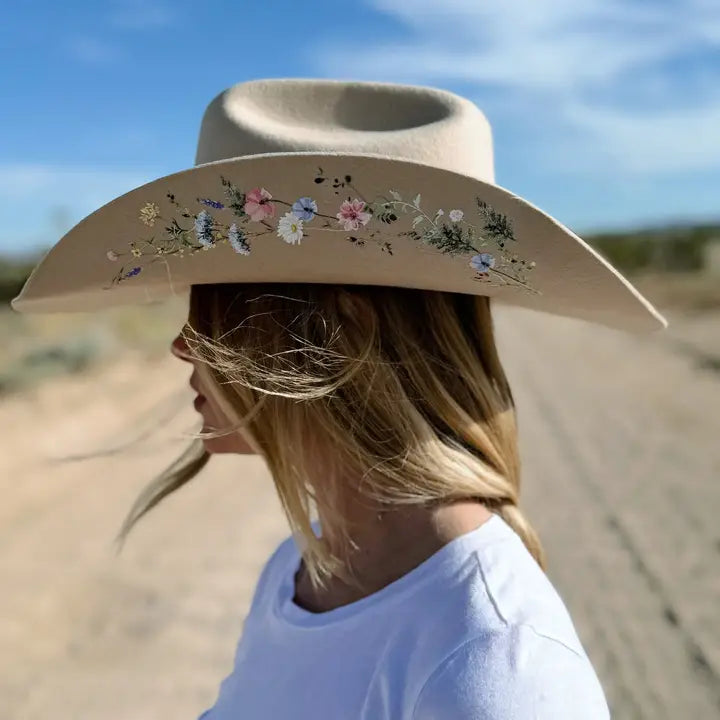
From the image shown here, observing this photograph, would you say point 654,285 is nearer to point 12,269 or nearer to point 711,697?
point 12,269

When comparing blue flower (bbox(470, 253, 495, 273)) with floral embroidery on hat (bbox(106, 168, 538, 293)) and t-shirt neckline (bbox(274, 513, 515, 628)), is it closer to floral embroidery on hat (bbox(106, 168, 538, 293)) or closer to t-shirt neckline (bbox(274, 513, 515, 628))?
floral embroidery on hat (bbox(106, 168, 538, 293))

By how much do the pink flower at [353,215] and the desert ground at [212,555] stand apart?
1.70 ft

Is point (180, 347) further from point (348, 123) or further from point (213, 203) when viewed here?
point (348, 123)

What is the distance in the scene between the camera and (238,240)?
1119 mm

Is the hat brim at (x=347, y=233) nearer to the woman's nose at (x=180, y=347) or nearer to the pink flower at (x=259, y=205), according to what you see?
the pink flower at (x=259, y=205)

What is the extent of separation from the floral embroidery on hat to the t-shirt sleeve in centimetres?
49

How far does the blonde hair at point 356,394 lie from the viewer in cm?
114

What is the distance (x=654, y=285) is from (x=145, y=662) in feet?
96.3

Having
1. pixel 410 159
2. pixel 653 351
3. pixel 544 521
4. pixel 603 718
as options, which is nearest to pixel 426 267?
pixel 410 159

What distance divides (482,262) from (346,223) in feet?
0.65

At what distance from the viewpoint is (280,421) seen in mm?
1200

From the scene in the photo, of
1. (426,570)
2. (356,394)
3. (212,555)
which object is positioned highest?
(356,394)

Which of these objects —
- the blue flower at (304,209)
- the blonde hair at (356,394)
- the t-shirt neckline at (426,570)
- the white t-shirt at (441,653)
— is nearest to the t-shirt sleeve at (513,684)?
the white t-shirt at (441,653)

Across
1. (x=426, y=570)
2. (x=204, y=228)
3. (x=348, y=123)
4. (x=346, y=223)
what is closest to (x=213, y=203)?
(x=204, y=228)
